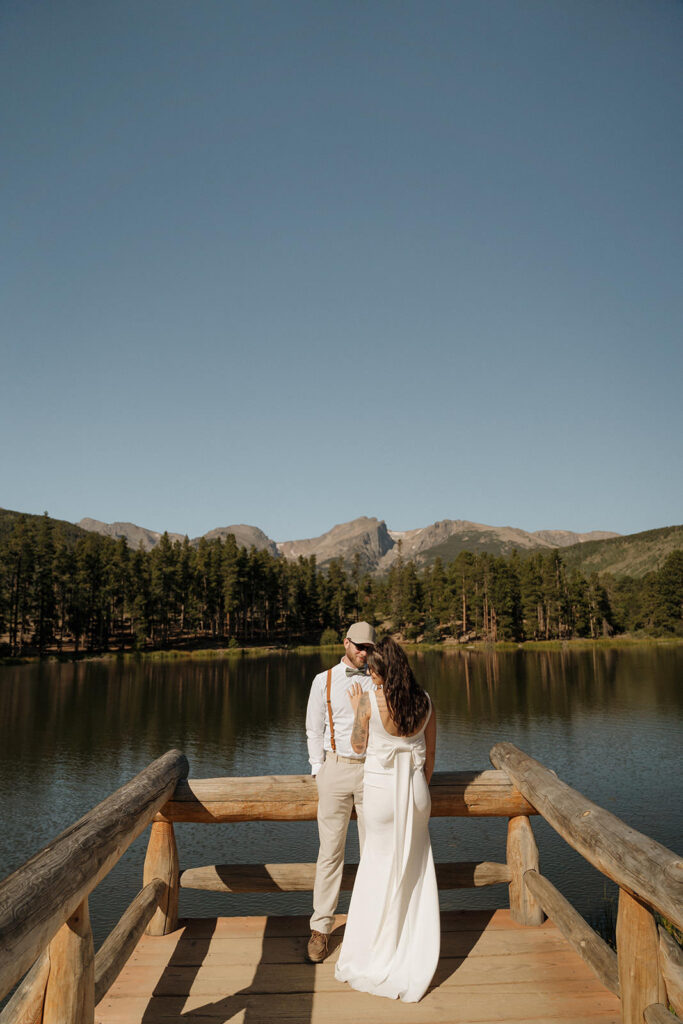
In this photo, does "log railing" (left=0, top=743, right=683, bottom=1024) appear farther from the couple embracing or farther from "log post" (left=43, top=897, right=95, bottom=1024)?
the couple embracing

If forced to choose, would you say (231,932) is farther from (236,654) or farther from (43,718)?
(236,654)

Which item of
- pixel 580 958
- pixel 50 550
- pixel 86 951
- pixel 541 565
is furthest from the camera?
pixel 541 565

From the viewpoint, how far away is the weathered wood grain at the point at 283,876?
16.5 ft

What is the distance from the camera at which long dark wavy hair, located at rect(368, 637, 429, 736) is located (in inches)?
163

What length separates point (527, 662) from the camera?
188 feet

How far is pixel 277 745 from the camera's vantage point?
77.5ft

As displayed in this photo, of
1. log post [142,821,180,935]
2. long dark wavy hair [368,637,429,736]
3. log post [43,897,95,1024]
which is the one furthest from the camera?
log post [142,821,180,935]

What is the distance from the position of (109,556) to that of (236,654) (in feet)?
58.5

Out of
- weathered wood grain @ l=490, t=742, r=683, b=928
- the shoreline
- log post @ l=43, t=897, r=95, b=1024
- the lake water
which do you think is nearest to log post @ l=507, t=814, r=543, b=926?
weathered wood grain @ l=490, t=742, r=683, b=928

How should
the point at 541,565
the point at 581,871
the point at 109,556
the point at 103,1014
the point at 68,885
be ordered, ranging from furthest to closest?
the point at 541,565 < the point at 109,556 < the point at 581,871 < the point at 103,1014 < the point at 68,885

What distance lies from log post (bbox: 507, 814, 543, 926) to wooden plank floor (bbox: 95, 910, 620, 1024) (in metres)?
0.10

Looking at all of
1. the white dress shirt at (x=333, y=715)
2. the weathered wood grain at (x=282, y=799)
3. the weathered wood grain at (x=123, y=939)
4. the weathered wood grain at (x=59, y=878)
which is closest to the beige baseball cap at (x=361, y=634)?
the white dress shirt at (x=333, y=715)

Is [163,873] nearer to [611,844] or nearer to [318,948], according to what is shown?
[318,948]

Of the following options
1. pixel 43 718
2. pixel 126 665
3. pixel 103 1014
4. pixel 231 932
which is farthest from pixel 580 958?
pixel 126 665
